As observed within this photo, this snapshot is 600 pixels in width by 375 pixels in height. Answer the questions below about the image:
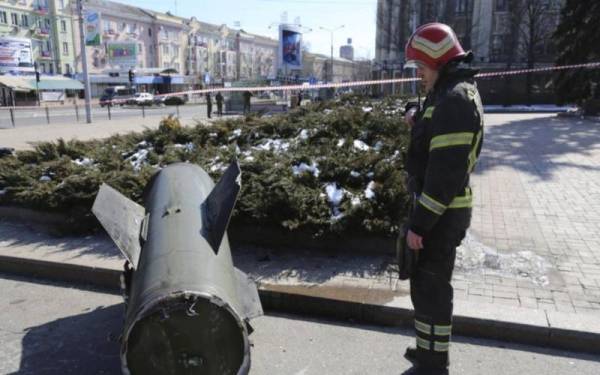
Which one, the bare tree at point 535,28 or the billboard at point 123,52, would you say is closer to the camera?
the bare tree at point 535,28

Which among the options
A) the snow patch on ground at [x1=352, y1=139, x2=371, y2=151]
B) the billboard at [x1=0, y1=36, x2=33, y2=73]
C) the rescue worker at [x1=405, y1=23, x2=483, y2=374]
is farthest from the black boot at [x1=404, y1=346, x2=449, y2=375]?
the billboard at [x1=0, y1=36, x2=33, y2=73]

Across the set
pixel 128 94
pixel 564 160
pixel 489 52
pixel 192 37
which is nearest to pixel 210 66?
pixel 192 37

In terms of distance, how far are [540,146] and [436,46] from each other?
35.2 ft

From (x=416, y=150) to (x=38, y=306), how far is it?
3596 millimetres

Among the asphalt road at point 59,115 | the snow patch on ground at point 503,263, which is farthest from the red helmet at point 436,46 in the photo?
the asphalt road at point 59,115

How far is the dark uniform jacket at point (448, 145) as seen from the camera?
8.77 feet

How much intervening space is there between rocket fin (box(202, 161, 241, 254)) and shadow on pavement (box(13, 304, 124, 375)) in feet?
3.30

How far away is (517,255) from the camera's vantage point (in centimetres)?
495

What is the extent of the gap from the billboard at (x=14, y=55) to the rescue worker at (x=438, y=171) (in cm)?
6181

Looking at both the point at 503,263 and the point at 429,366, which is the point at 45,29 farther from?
the point at 429,366

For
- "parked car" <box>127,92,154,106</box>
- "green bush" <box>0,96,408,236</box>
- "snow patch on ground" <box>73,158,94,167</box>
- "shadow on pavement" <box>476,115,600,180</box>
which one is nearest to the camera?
"green bush" <box>0,96,408,236</box>

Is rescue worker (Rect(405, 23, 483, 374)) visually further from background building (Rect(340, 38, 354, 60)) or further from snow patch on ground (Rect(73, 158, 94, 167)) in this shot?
background building (Rect(340, 38, 354, 60))

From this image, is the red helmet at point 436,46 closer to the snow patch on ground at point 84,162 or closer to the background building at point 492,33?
the snow patch on ground at point 84,162

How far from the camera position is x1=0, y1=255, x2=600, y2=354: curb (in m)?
3.60
